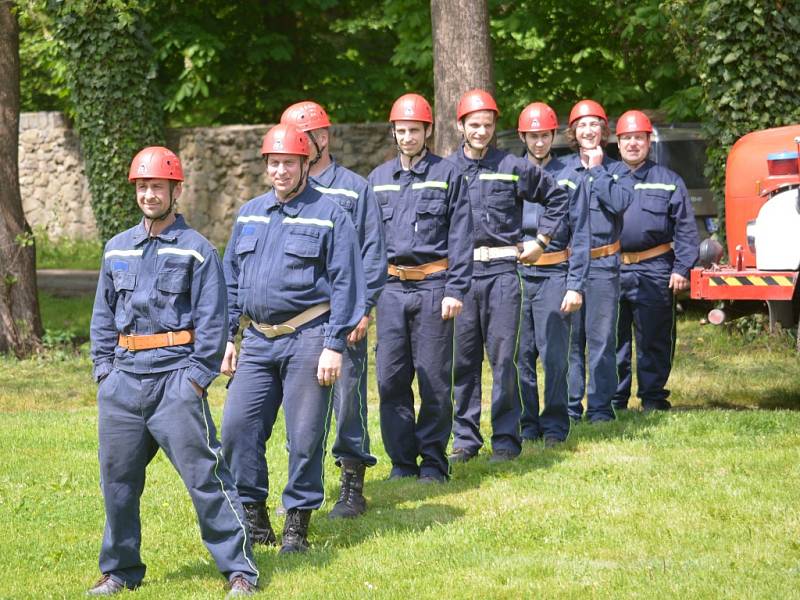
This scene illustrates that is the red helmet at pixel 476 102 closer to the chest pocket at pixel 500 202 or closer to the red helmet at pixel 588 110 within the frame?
the chest pocket at pixel 500 202

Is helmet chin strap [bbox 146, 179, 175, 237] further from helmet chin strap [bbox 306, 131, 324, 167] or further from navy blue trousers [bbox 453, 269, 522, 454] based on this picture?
navy blue trousers [bbox 453, 269, 522, 454]

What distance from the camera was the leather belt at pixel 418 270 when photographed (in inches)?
325

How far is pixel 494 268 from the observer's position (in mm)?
8773

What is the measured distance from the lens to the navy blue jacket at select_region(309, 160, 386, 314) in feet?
25.0

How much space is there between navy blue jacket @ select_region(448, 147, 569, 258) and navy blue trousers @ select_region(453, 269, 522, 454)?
269 millimetres

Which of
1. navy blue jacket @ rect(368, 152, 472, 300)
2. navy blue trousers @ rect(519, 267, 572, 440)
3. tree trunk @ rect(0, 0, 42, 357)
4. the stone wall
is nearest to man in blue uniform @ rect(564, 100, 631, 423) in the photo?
navy blue trousers @ rect(519, 267, 572, 440)

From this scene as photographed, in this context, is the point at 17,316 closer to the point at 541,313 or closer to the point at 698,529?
the point at 541,313

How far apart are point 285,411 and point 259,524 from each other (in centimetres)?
66

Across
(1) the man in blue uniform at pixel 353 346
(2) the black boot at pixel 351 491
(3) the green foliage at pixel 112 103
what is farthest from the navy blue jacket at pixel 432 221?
(3) the green foliage at pixel 112 103

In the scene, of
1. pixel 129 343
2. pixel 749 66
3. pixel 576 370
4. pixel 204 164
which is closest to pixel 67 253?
pixel 204 164

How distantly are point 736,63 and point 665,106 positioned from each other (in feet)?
13.0

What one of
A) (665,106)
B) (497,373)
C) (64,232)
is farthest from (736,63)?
(64,232)

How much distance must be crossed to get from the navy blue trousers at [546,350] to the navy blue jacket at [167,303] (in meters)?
3.75

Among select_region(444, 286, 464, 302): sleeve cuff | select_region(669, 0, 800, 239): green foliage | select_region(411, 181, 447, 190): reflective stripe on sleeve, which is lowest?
select_region(444, 286, 464, 302): sleeve cuff
